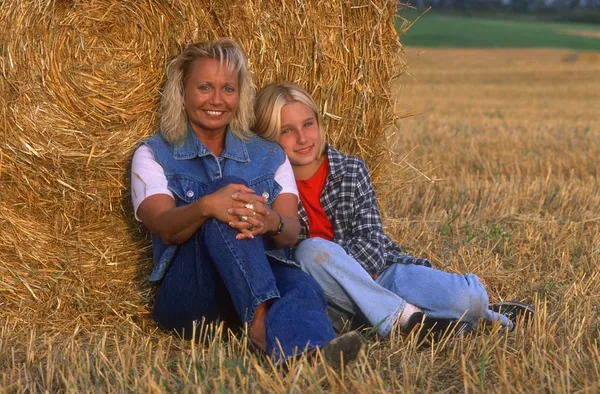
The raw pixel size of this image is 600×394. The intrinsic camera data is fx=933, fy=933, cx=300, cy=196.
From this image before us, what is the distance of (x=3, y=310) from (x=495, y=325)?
204 centimetres

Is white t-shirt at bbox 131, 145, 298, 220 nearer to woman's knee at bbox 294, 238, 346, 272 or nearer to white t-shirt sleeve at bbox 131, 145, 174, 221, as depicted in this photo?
white t-shirt sleeve at bbox 131, 145, 174, 221

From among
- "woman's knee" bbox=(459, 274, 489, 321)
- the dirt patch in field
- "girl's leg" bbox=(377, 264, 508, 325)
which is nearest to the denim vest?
"girl's leg" bbox=(377, 264, 508, 325)

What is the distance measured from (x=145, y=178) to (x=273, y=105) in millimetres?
692

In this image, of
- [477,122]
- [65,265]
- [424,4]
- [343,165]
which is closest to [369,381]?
[343,165]

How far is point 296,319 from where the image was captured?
3428mm

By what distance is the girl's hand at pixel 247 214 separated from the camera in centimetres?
347

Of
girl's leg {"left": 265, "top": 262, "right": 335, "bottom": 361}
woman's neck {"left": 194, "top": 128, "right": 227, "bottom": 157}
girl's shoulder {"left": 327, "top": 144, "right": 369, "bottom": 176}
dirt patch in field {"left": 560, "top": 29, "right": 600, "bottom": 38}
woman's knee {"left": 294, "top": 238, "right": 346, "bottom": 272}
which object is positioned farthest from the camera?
dirt patch in field {"left": 560, "top": 29, "right": 600, "bottom": 38}

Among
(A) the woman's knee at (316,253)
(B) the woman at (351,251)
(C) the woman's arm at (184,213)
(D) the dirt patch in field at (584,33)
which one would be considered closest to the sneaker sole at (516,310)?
(B) the woman at (351,251)

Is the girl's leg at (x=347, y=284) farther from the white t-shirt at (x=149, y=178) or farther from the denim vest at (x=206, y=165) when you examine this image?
the white t-shirt at (x=149, y=178)

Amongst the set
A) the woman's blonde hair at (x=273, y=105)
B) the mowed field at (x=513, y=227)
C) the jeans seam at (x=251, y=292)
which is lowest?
the mowed field at (x=513, y=227)

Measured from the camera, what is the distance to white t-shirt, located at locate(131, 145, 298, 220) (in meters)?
3.82

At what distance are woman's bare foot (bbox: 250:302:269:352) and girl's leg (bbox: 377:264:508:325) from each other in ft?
2.14

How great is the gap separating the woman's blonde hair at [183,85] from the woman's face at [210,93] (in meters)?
0.03

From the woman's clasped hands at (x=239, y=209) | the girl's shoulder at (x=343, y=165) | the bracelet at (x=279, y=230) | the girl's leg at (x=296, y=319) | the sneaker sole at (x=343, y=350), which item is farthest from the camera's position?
the girl's shoulder at (x=343, y=165)
